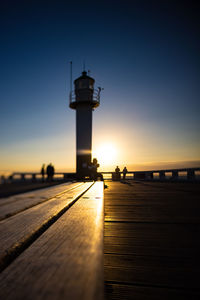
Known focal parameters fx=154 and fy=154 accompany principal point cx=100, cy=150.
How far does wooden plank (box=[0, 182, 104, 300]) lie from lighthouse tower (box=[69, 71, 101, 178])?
1455 centimetres

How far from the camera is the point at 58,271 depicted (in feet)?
1.20

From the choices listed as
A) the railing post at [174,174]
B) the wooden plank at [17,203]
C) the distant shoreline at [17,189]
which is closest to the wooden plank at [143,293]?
the wooden plank at [17,203]

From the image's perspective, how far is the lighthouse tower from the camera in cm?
1574

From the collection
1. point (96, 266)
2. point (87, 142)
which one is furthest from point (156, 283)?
point (87, 142)

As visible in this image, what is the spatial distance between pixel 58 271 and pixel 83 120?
1668 centimetres

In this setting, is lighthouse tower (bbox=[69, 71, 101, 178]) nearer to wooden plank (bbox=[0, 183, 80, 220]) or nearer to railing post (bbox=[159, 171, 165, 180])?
railing post (bbox=[159, 171, 165, 180])

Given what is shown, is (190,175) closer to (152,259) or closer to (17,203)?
(152,259)

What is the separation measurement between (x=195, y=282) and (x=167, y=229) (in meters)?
0.76

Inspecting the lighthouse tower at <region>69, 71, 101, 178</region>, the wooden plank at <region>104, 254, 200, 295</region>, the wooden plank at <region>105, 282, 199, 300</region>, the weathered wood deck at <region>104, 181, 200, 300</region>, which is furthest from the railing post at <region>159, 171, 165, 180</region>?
the wooden plank at <region>105, 282, 199, 300</region>

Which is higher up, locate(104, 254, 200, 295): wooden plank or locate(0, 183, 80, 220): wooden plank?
locate(0, 183, 80, 220): wooden plank

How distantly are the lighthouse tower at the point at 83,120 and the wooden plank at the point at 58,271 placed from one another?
47.7 ft

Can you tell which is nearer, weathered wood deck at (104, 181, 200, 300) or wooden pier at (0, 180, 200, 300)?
wooden pier at (0, 180, 200, 300)

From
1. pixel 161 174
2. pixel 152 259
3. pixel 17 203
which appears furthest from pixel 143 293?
pixel 161 174

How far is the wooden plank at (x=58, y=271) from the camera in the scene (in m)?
0.30
